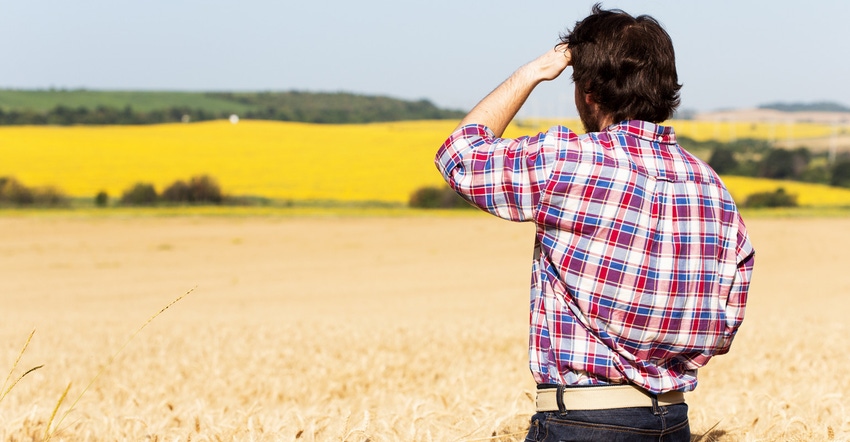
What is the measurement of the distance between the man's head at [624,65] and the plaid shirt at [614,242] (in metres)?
0.06

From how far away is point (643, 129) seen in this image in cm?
230

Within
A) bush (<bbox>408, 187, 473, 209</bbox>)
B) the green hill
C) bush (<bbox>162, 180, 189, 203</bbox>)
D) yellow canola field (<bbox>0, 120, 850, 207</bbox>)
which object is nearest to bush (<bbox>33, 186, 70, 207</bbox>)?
yellow canola field (<bbox>0, 120, 850, 207</bbox>)

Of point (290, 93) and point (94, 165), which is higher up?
point (290, 93)

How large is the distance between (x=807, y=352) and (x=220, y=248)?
67.8 ft

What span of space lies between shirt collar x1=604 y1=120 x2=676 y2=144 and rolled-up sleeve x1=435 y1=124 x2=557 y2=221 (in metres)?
0.21

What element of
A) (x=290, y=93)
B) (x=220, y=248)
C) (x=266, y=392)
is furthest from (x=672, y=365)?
(x=290, y=93)

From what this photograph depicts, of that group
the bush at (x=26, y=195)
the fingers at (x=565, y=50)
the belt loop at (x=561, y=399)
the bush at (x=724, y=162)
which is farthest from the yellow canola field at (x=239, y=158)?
the belt loop at (x=561, y=399)

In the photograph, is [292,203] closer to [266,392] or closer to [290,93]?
[266,392]

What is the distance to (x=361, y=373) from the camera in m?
7.01

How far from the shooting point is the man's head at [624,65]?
7.47ft

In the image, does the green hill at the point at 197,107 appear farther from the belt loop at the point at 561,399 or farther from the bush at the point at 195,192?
the belt loop at the point at 561,399

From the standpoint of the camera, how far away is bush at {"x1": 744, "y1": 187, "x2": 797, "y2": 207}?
116 ft

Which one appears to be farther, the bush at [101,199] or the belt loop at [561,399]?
the bush at [101,199]

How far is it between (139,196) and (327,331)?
1003 inches
